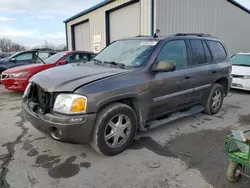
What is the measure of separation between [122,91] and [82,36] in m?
14.2

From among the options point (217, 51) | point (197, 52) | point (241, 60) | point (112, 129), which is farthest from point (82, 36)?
point (112, 129)

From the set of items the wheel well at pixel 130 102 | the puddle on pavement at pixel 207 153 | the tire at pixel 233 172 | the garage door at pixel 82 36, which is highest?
the garage door at pixel 82 36

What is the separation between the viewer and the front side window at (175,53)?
3625 millimetres

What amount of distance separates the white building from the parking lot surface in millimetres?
6539

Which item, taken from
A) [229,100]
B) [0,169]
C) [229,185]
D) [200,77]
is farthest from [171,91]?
[229,100]

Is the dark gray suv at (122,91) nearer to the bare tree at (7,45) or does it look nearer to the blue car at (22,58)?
the blue car at (22,58)

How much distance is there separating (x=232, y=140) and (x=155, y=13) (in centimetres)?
781

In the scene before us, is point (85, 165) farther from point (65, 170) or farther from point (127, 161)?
point (127, 161)

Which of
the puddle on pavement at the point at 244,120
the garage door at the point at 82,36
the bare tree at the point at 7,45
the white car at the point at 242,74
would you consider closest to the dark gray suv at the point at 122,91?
the puddle on pavement at the point at 244,120

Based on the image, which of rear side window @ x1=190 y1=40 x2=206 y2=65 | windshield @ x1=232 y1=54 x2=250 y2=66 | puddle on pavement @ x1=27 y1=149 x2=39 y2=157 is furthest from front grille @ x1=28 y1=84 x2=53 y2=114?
windshield @ x1=232 y1=54 x2=250 y2=66

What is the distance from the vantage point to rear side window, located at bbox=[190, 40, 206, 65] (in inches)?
165

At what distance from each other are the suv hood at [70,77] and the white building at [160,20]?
6.74m

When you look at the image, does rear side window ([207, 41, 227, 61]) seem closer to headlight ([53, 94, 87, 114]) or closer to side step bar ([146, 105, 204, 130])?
side step bar ([146, 105, 204, 130])

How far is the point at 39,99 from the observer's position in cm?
312
